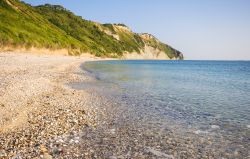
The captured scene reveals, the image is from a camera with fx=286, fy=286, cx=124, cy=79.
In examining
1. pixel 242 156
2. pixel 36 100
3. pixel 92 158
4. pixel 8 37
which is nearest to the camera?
pixel 92 158

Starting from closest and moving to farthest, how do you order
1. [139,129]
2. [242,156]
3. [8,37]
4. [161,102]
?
[242,156], [139,129], [161,102], [8,37]

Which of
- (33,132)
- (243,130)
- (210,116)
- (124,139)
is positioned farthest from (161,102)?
(33,132)

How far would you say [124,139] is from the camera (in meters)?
11.5

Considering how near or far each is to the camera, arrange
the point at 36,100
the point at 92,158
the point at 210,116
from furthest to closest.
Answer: the point at 36,100 → the point at 210,116 → the point at 92,158

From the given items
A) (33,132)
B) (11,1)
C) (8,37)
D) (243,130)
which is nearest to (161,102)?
(243,130)

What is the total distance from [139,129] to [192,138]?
2.47 m

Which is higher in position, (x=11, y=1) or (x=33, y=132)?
(x=11, y=1)

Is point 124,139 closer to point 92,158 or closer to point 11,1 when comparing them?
point 92,158

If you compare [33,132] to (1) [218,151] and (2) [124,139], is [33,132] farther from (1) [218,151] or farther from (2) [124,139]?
(1) [218,151]

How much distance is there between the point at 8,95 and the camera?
17109 millimetres

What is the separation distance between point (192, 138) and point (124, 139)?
289 cm

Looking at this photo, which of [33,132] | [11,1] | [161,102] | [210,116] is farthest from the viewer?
[11,1]

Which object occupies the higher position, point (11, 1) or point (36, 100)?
point (11, 1)

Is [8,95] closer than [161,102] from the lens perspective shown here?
Yes
